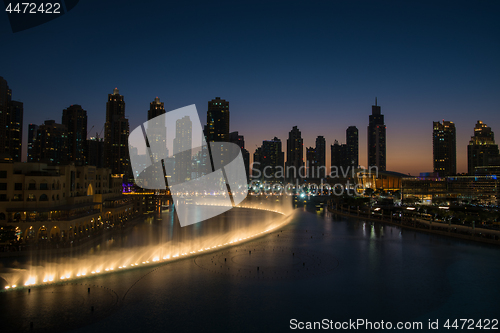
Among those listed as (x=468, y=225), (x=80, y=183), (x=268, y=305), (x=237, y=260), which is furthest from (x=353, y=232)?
(x=80, y=183)

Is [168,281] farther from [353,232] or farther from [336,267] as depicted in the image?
[353,232]

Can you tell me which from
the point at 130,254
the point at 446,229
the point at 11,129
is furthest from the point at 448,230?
the point at 11,129

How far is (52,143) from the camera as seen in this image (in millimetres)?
113000

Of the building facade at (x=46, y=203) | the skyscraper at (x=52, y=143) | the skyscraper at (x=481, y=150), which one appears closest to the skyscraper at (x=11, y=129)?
the skyscraper at (x=52, y=143)

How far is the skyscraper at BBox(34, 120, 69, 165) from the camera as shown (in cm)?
10995

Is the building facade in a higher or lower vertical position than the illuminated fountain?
higher

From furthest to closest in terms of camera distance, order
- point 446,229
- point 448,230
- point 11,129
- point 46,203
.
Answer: point 11,129 < point 446,229 < point 448,230 < point 46,203

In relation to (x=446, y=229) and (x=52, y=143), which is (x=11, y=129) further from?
(x=446, y=229)

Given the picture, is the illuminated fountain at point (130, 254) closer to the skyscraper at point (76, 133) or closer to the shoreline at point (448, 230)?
the shoreline at point (448, 230)

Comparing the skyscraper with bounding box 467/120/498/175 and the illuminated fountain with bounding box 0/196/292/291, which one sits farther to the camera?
the skyscraper with bounding box 467/120/498/175

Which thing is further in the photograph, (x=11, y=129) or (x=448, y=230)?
(x=11, y=129)

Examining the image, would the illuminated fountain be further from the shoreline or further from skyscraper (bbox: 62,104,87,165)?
skyscraper (bbox: 62,104,87,165)

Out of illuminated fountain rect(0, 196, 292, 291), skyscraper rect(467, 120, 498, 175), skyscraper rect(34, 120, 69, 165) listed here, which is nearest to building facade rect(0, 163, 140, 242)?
illuminated fountain rect(0, 196, 292, 291)

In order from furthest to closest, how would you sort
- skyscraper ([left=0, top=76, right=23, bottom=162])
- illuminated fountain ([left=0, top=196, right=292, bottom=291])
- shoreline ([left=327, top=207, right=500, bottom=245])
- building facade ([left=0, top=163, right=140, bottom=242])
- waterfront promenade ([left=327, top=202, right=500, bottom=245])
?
1. skyscraper ([left=0, top=76, right=23, bottom=162])
2. waterfront promenade ([left=327, top=202, right=500, bottom=245])
3. shoreline ([left=327, top=207, right=500, bottom=245])
4. building facade ([left=0, top=163, right=140, bottom=242])
5. illuminated fountain ([left=0, top=196, right=292, bottom=291])
